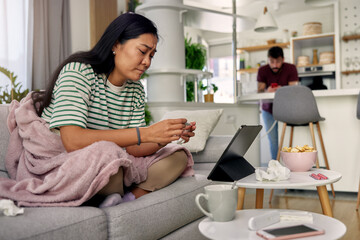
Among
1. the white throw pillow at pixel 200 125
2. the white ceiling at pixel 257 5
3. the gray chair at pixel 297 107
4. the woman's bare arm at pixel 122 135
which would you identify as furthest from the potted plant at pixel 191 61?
the woman's bare arm at pixel 122 135

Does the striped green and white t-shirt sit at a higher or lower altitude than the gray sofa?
higher

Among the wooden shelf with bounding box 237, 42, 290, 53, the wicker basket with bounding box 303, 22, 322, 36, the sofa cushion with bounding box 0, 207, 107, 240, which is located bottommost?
the sofa cushion with bounding box 0, 207, 107, 240

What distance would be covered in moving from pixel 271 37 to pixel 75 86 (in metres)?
5.65

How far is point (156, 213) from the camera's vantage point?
119cm

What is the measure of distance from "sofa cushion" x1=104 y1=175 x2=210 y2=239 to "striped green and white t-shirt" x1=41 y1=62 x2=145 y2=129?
320mm

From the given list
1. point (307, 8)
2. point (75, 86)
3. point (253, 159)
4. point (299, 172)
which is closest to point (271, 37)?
point (307, 8)

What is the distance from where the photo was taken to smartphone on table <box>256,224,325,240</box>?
779 millimetres

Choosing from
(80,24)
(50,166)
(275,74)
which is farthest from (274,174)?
(80,24)

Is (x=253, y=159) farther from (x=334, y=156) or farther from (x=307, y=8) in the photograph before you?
(x=307, y=8)

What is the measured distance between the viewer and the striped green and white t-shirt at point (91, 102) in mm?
1174

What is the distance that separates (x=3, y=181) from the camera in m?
1.10

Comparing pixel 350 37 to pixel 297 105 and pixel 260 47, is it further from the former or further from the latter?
pixel 297 105

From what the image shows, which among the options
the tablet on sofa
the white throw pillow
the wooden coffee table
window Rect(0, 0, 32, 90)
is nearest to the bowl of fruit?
the wooden coffee table

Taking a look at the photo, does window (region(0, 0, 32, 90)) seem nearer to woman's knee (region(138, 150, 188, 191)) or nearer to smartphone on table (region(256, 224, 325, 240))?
woman's knee (region(138, 150, 188, 191))
